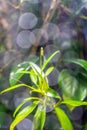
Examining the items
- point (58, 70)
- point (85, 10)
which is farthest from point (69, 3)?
point (58, 70)

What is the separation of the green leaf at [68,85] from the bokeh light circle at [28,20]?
31 cm

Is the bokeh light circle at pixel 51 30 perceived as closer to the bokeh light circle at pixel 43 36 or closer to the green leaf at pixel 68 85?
the bokeh light circle at pixel 43 36

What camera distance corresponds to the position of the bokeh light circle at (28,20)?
4.00ft

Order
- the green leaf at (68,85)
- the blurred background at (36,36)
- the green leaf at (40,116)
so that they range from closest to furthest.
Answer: the green leaf at (40,116) < the green leaf at (68,85) < the blurred background at (36,36)

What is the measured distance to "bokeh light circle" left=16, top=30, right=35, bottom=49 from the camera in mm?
1200

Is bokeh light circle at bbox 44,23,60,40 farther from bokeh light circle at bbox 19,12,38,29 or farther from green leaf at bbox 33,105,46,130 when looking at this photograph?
green leaf at bbox 33,105,46,130

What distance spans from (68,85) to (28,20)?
383 millimetres

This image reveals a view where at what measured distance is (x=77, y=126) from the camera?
1196 millimetres

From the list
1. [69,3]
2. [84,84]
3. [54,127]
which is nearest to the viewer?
[84,84]

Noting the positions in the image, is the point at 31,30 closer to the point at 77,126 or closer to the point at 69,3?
the point at 69,3

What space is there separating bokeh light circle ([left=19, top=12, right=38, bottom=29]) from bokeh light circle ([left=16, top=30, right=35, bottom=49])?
25mm

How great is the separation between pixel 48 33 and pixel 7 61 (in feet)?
0.67

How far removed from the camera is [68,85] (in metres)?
→ 0.96

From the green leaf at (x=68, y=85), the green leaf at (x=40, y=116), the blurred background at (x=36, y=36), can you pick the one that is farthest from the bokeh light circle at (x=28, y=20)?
the green leaf at (x=40, y=116)
